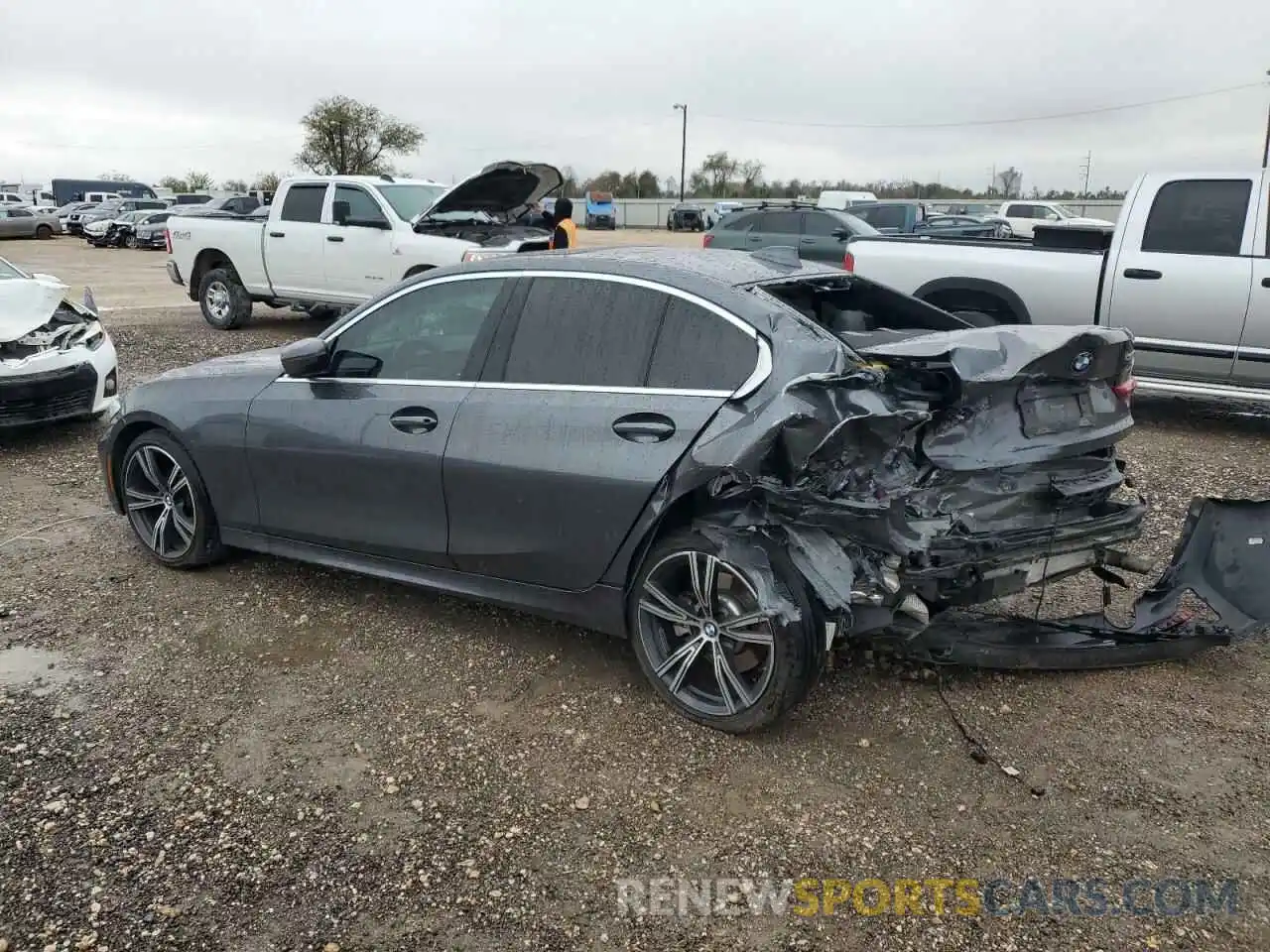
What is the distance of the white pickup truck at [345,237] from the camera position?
35.2ft

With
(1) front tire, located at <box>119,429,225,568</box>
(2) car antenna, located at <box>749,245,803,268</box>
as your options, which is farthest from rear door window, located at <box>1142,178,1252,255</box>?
(1) front tire, located at <box>119,429,225,568</box>

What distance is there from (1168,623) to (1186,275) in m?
4.54

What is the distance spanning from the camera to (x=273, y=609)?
14.5ft

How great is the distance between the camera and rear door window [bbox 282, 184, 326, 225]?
11898mm

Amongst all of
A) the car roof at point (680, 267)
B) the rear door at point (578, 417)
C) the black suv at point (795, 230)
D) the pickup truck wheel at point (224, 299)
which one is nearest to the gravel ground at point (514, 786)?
the rear door at point (578, 417)

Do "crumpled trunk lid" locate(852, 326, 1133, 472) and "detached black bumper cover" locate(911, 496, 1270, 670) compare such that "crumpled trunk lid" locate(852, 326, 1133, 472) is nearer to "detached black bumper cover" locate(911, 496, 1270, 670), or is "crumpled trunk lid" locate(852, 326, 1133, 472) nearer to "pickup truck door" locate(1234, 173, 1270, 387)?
"detached black bumper cover" locate(911, 496, 1270, 670)

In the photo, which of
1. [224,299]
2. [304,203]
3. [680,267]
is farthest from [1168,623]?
[224,299]

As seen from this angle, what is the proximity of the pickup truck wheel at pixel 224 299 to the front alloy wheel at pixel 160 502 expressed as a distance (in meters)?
8.61

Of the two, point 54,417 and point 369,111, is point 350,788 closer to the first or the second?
point 54,417

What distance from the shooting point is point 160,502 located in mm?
4820

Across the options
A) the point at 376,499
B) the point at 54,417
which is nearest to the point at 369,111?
the point at 54,417

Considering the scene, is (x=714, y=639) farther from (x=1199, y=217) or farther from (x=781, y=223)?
(x=781, y=223)

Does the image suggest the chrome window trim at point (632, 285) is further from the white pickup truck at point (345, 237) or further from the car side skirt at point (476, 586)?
the white pickup truck at point (345, 237)

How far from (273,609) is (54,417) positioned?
12.3ft
